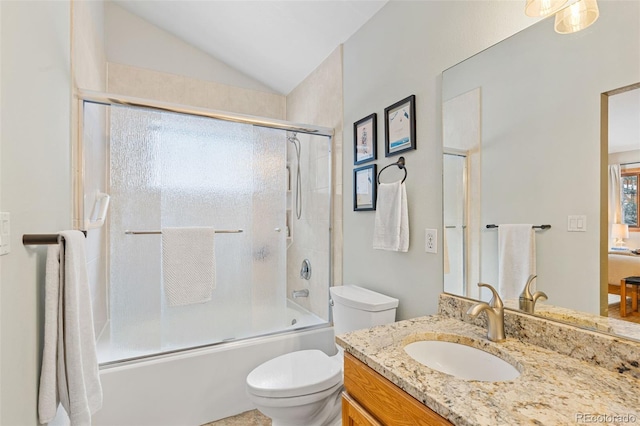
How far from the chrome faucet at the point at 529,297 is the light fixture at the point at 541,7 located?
0.89 meters

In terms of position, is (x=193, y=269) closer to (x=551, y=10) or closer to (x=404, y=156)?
(x=404, y=156)

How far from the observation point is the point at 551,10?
1.01 meters

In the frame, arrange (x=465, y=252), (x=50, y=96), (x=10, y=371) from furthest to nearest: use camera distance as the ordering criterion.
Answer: (x=465, y=252)
(x=50, y=96)
(x=10, y=371)

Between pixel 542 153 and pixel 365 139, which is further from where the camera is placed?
pixel 365 139

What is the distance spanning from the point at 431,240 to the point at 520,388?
2.61ft

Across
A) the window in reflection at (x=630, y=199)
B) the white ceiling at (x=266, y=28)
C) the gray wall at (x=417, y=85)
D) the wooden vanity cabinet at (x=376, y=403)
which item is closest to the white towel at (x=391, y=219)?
the gray wall at (x=417, y=85)

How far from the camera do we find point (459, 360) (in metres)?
1.05

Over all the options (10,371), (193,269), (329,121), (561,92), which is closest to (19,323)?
(10,371)

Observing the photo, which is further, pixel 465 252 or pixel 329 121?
pixel 329 121

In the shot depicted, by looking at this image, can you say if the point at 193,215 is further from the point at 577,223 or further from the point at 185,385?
the point at 577,223

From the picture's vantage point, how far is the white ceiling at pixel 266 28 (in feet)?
6.38

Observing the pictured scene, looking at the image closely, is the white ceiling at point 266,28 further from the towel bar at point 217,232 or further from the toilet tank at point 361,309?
the toilet tank at point 361,309

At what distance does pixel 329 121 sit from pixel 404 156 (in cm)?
90

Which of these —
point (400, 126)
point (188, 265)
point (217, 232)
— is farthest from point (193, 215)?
point (400, 126)
